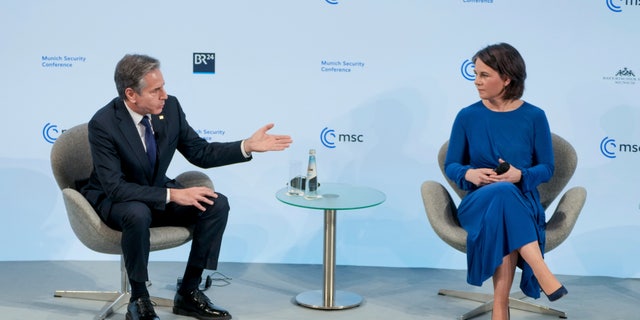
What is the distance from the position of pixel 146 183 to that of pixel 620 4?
10.1ft

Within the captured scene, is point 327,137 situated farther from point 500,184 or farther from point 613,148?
point 613,148

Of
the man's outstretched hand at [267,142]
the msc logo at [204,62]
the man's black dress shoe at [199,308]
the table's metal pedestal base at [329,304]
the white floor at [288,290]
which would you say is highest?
the msc logo at [204,62]

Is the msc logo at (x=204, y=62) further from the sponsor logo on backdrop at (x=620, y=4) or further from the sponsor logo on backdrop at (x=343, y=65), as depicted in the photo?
the sponsor logo on backdrop at (x=620, y=4)

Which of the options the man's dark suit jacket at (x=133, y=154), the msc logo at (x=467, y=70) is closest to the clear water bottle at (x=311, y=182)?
the man's dark suit jacket at (x=133, y=154)

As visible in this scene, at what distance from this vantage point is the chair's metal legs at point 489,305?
4949mm

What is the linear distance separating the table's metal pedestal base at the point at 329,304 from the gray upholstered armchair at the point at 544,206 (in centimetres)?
55

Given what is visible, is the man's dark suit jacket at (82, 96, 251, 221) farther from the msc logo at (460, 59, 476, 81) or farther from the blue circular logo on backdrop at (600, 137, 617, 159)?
the blue circular logo on backdrop at (600, 137, 617, 159)

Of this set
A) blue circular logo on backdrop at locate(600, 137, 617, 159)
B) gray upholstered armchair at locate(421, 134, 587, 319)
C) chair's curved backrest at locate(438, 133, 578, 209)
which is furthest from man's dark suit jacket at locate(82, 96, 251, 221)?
blue circular logo on backdrop at locate(600, 137, 617, 159)

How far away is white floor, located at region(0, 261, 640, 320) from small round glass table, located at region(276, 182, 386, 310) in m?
0.07

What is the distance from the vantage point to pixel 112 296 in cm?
511

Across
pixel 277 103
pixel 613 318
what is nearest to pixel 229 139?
pixel 277 103

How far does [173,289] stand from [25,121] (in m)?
1.51

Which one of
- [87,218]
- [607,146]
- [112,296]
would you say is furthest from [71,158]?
[607,146]

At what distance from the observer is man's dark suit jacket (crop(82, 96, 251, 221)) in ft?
15.2
